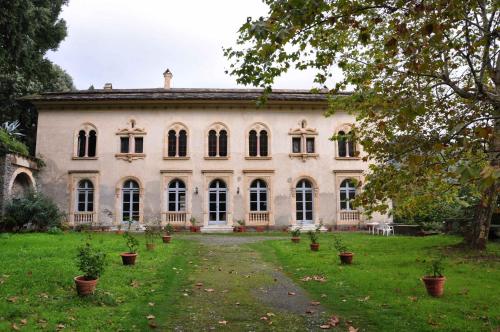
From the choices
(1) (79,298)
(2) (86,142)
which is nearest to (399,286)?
(1) (79,298)

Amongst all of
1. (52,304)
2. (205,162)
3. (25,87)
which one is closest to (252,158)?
(205,162)

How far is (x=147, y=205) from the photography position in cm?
2536

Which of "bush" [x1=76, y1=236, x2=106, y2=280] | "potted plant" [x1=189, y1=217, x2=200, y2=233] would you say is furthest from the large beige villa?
"bush" [x1=76, y1=236, x2=106, y2=280]

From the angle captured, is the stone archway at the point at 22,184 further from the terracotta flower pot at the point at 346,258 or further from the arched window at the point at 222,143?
the terracotta flower pot at the point at 346,258

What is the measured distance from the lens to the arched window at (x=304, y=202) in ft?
85.1

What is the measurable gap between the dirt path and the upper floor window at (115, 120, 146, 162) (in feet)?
48.7

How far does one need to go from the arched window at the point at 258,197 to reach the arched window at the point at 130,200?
264 inches

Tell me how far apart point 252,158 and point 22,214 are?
40.8 ft

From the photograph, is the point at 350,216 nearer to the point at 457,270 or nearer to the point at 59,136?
the point at 457,270

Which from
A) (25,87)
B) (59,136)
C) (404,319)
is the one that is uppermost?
(25,87)

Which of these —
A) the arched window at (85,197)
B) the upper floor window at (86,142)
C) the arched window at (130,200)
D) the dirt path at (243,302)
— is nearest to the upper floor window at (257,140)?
the arched window at (130,200)

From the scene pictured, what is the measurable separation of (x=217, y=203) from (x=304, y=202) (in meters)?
5.17

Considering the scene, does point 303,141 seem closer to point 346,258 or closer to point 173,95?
point 173,95

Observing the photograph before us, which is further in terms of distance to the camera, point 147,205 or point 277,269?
point 147,205
